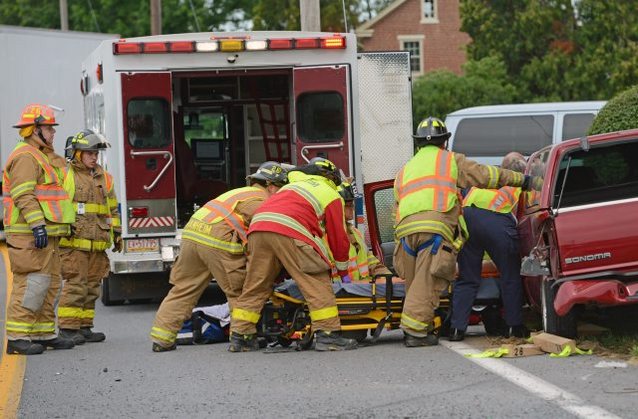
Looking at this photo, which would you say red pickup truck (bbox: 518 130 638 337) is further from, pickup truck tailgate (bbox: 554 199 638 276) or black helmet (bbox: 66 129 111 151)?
black helmet (bbox: 66 129 111 151)

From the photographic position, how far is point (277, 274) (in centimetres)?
1052

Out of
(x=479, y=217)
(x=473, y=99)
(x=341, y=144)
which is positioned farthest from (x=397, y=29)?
(x=479, y=217)

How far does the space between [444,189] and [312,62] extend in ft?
13.4

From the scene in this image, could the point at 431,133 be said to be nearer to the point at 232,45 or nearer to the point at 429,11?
the point at 232,45

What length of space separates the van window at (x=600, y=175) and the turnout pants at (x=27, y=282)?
13.5 ft

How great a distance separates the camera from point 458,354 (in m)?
9.67

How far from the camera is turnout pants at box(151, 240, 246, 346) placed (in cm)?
1064

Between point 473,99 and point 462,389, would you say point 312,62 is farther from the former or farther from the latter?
point 473,99

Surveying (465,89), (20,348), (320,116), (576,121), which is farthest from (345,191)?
(465,89)

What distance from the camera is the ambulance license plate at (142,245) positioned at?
13.8 m

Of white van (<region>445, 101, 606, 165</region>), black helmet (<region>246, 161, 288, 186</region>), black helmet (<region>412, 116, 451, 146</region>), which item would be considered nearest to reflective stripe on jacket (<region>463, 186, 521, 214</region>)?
black helmet (<region>412, 116, 451, 146</region>)

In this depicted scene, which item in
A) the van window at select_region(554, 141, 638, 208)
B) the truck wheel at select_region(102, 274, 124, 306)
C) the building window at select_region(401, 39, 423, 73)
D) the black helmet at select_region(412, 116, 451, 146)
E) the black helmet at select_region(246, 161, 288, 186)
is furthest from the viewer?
the building window at select_region(401, 39, 423, 73)

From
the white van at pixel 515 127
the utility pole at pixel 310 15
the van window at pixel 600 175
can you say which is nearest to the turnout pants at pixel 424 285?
the van window at pixel 600 175

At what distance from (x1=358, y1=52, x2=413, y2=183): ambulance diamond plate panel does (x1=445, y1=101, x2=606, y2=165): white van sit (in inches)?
187
